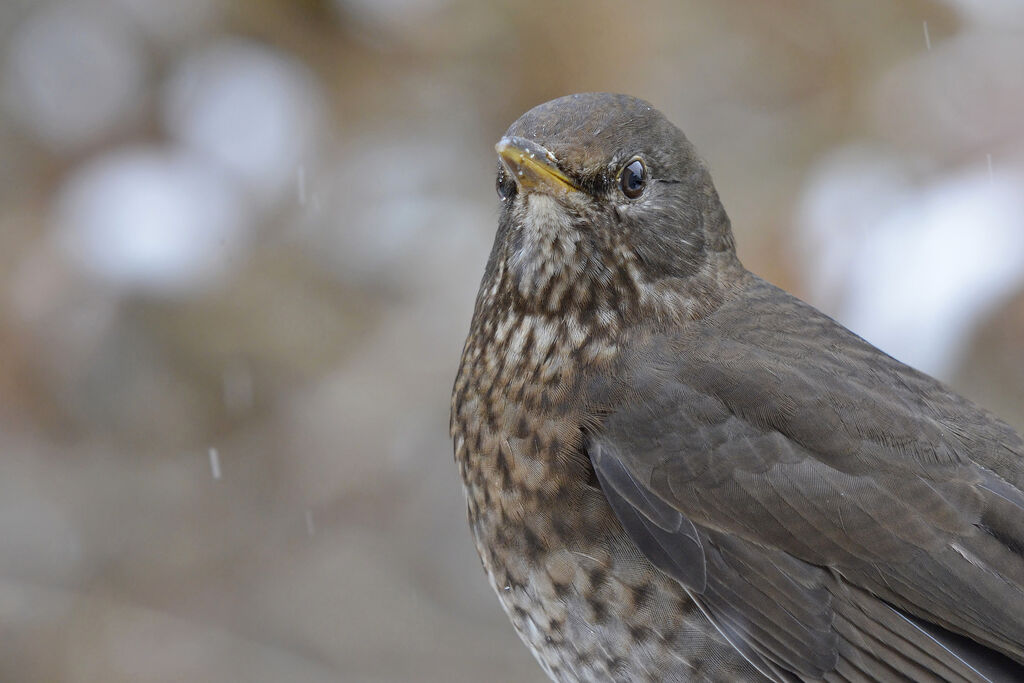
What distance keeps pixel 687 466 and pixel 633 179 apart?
0.62 metres

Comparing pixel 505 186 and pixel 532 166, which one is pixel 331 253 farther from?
pixel 532 166

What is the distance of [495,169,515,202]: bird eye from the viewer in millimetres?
2555

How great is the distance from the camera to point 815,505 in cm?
224

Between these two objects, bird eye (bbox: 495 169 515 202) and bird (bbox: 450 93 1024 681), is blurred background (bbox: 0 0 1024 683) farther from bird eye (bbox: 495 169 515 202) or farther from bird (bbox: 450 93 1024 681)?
bird eye (bbox: 495 169 515 202)

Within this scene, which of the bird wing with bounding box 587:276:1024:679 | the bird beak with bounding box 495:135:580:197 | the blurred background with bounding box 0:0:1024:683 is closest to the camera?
the bird wing with bounding box 587:276:1024:679

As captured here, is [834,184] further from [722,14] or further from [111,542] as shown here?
[111,542]

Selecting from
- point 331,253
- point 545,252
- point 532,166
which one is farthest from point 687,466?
point 331,253

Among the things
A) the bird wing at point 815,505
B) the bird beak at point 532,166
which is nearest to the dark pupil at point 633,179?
the bird beak at point 532,166

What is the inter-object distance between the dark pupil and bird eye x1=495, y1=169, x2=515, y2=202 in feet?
0.78

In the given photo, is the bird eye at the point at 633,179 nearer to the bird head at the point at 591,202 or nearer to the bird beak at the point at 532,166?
the bird head at the point at 591,202

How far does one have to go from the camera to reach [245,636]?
582cm

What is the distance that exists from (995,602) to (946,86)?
4.89m

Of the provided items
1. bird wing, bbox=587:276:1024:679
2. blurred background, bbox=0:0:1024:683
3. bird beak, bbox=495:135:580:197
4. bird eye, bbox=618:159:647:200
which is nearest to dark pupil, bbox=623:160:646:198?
bird eye, bbox=618:159:647:200

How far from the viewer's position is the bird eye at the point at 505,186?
101 inches
